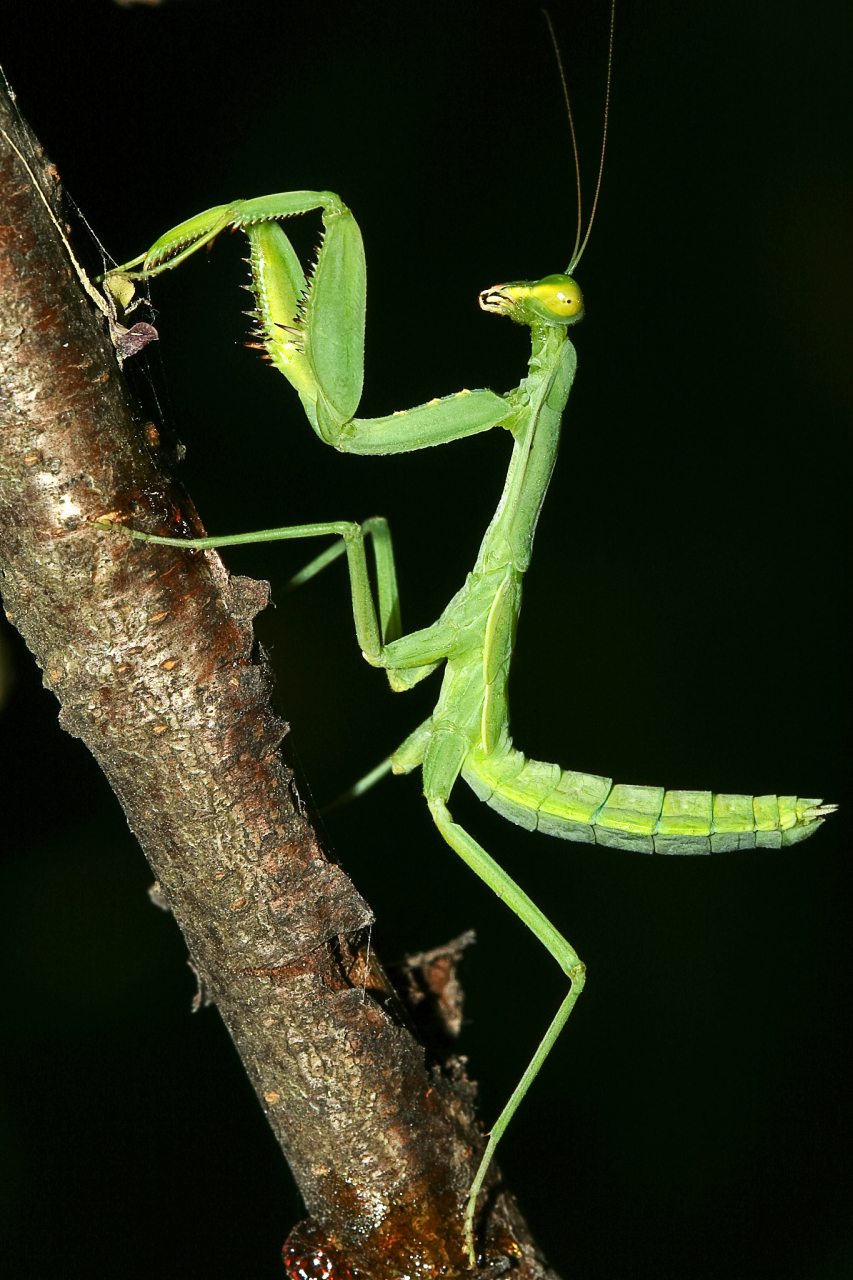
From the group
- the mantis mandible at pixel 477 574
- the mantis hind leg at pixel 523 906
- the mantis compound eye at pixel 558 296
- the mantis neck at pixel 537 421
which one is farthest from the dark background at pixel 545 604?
the mantis compound eye at pixel 558 296

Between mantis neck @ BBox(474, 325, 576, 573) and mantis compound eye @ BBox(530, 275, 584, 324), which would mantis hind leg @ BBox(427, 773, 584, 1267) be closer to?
mantis neck @ BBox(474, 325, 576, 573)

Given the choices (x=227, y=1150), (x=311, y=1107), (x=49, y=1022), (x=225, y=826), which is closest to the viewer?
(x=225, y=826)

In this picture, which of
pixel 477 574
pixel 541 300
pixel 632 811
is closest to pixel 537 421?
pixel 541 300

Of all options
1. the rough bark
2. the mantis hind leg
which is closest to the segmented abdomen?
the mantis hind leg

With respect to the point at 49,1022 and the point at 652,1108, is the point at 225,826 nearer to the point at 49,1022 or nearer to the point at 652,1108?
the point at 49,1022

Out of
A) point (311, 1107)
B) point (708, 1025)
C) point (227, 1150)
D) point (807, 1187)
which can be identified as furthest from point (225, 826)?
point (807, 1187)

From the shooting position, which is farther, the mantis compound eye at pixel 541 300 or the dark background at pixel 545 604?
the dark background at pixel 545 604

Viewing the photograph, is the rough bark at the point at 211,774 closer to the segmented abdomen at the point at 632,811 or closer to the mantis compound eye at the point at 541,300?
the segmented abdomen at the point at 632,811
